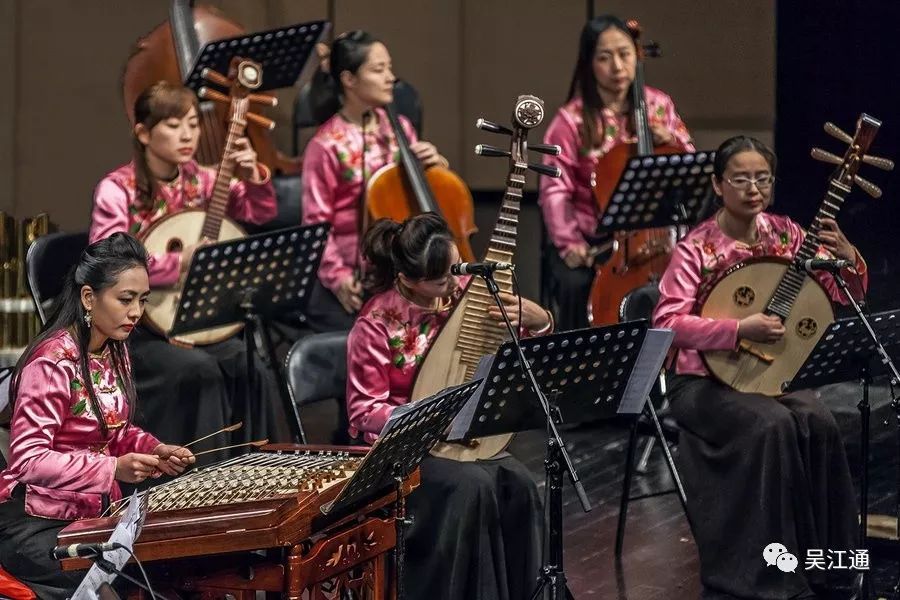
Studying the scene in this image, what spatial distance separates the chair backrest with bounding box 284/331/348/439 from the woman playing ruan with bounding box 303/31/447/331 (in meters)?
0.97

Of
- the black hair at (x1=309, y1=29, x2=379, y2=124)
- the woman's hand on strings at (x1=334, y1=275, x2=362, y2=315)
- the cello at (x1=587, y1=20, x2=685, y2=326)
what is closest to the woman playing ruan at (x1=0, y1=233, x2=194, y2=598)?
the woman's hand on strings at (x1=334, y1=275, x2=362, y2=315)

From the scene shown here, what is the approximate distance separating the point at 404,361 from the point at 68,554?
1.34m

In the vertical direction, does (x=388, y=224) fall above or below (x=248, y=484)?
above

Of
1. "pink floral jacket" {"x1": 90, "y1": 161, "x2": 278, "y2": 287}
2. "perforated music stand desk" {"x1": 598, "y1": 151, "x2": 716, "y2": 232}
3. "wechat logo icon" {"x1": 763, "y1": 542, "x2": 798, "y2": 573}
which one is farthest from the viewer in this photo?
"perforated music stand desk" {"x1": 598, "y1": 151, "x2": 716, "y2": 232}

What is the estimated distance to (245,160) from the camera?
5113mm

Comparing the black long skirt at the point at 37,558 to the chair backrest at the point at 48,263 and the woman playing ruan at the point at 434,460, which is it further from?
the chair backrest at the point at 48,263

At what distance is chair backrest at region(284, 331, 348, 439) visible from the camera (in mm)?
4273

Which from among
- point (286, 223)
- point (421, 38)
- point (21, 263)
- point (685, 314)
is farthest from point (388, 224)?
point (421, 38)

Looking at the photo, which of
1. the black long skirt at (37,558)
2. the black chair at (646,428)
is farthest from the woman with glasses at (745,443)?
the black long skirt at (37,558)

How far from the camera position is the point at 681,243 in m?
4.54

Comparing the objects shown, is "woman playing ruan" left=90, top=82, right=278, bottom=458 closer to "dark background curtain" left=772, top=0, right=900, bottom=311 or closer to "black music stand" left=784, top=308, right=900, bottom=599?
"black music stand" left=784, top=308, right=900, bottom=599

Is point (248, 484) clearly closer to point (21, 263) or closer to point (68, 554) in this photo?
point (68, 554)

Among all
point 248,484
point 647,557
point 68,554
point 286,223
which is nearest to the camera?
point 68,554

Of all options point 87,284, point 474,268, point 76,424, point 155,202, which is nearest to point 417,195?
point 155,202
